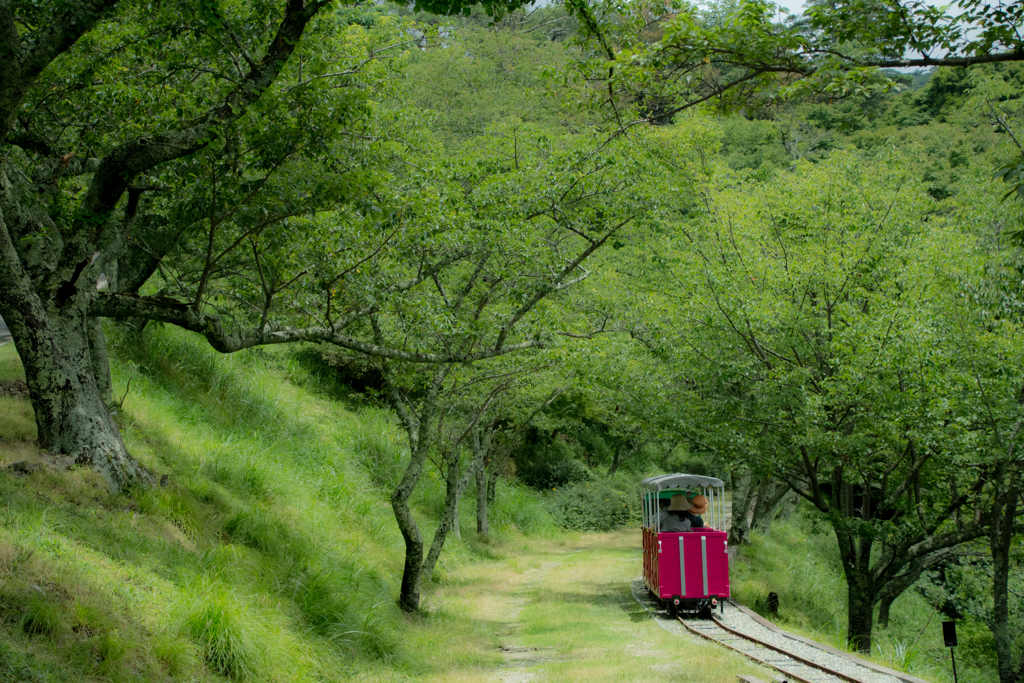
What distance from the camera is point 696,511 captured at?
14.5m

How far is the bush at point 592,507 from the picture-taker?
29875mm

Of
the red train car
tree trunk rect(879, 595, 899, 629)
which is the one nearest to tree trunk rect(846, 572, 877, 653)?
tree trunk rect(879, 595, 899, 629)

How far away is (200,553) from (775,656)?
782 centimetres

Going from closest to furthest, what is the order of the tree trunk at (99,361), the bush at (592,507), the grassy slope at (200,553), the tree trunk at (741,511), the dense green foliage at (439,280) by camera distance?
the grassy slope at (200,553)
the dense green foliage at (439,280)
the tree trunk at (99,361)
the tree trunk at (741,511)
the bush at (592,507)

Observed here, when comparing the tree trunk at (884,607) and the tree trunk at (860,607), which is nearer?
the tree trunk at (860,607)

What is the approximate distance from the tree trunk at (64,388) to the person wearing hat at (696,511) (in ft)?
31.9

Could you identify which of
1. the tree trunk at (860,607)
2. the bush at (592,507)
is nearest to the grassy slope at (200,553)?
the tree trunk at (860,607)

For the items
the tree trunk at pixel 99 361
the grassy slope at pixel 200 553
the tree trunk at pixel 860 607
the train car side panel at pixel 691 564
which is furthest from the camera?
the tree trunk at pixel 860 607

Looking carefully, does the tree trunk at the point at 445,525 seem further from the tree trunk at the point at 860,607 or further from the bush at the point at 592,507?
the bush at the point at 592,507

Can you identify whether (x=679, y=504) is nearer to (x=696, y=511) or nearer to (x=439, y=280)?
(x=696, y=511)

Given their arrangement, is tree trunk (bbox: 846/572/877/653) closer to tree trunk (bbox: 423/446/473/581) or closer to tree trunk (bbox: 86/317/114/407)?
tree trunk (bbox: 423/446/473/581)

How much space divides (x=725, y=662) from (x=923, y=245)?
32.8 ft

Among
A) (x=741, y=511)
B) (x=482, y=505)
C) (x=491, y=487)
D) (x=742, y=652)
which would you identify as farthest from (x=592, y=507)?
(x=742, y=652)

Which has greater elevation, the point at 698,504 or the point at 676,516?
the point at 698,504
